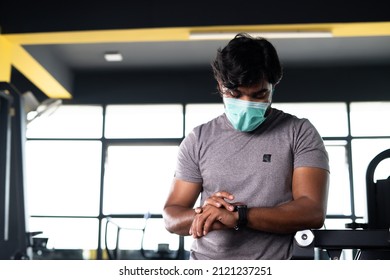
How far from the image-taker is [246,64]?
1318 millimetres

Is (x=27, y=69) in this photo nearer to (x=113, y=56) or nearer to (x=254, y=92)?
(x=113, y=56)

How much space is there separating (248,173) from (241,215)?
6.7 inches

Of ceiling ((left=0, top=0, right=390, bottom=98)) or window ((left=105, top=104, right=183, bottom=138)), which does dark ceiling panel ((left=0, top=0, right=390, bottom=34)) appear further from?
window ((left=105, top=104, right=183, bottom=138))

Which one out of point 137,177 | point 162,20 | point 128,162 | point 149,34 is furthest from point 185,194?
point 128,162

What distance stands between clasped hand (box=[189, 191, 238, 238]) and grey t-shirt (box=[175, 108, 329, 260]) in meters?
0.10

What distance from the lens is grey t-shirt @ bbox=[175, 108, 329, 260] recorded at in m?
1.26

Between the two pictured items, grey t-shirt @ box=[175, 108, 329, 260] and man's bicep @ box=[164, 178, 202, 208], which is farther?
man's bicep @ box=[164, 178, 202, 208]

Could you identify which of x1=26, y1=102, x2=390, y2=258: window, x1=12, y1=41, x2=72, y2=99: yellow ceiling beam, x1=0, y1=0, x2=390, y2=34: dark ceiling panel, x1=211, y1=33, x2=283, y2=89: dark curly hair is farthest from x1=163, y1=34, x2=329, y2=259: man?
x1=26, y1=102, x2=390, y2=258: window

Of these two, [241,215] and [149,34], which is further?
[149,34]

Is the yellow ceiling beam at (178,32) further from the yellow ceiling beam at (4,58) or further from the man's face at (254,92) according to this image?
the man's face at (254,92)

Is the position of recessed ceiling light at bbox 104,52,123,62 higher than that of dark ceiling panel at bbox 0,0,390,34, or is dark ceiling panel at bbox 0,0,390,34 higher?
recessed ceiling light at bbox 104,52,123,62

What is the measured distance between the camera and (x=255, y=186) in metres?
1.28
